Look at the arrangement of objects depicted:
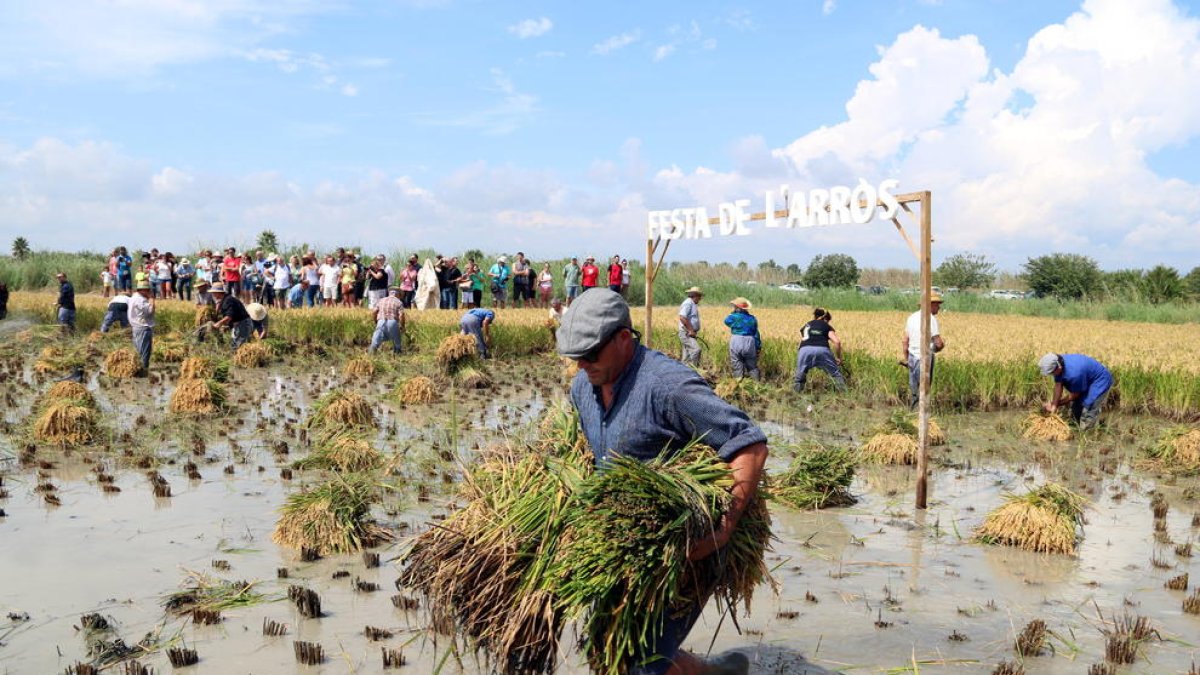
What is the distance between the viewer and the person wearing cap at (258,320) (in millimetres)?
17578

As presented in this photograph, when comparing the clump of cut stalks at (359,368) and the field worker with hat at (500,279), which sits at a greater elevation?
the field worker with hat at (500,279)

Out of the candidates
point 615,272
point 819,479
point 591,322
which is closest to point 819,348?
point 819,479

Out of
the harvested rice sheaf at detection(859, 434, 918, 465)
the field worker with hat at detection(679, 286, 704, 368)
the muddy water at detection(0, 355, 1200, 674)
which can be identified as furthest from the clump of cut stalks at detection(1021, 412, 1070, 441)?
the field worker with hat at detection(679, 286, 704, 368)

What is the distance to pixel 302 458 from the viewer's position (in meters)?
9.43

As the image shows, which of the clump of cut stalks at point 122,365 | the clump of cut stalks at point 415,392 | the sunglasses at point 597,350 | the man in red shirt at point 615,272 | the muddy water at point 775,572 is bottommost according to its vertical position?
the muddy water at point 775,572

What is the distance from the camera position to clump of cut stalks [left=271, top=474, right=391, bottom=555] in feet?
21.7

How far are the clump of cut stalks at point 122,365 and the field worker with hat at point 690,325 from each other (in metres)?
8.71

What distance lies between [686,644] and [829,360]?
9.52 metres

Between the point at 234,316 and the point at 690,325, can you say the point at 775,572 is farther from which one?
the point at 234,316

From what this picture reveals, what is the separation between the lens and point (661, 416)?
3.26 meters

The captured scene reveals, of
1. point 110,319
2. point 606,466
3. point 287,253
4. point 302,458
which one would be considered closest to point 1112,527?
point 606,466

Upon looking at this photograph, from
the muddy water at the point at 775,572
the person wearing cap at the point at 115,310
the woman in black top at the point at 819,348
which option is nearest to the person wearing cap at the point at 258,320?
the person wearing cap at the point at 115,310

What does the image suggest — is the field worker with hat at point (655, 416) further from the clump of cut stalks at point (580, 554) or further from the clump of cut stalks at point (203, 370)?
the clump of cut stalks at point (203, 370)

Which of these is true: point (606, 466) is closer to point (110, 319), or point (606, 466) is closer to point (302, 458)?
point (302, 458)
